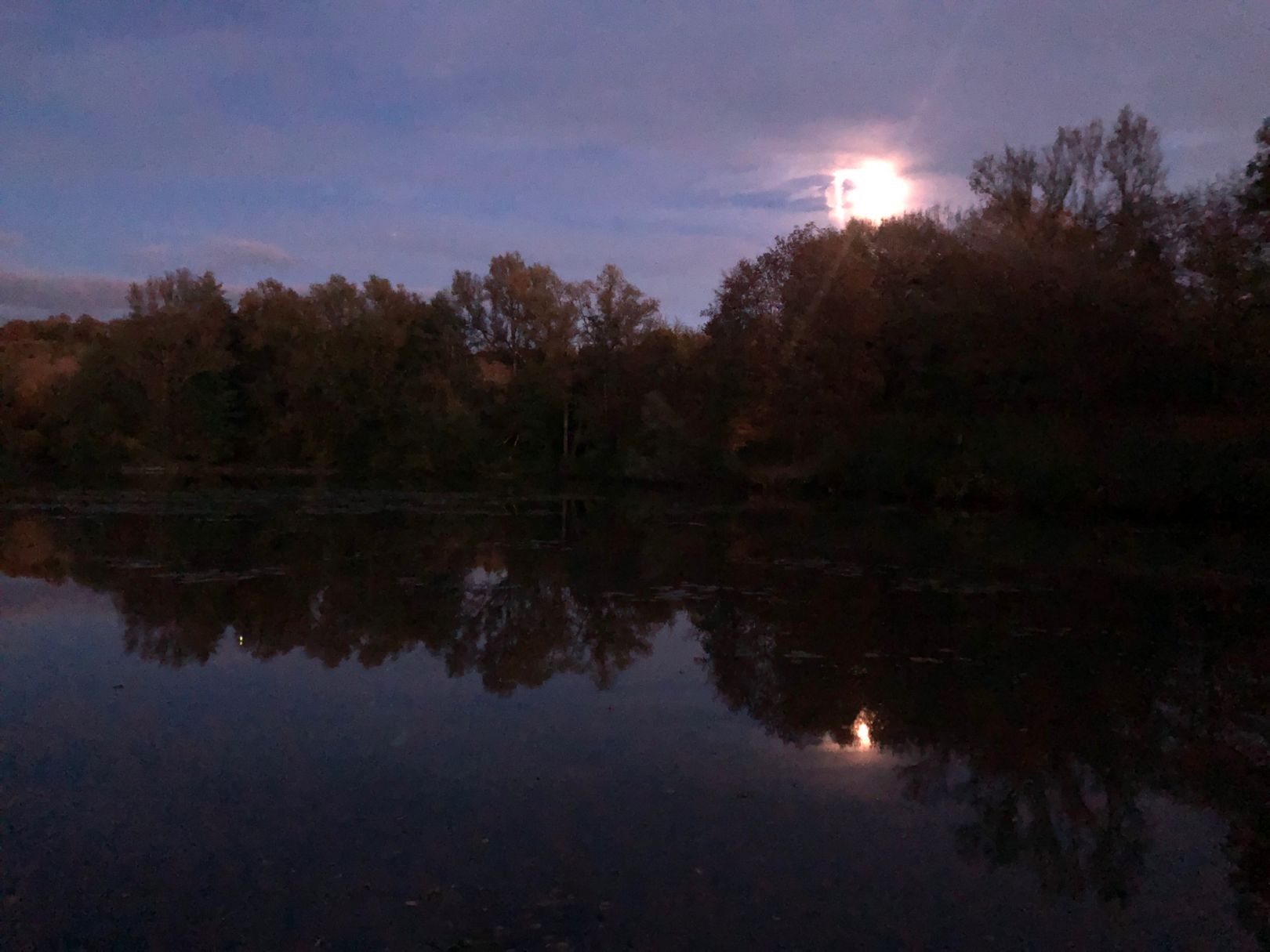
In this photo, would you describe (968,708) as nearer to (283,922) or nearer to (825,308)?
(283,922)

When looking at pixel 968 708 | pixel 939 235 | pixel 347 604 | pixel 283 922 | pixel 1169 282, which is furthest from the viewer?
pixel 939 235

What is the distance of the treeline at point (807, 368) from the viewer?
25.0 meters

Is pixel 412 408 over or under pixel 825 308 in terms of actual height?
under

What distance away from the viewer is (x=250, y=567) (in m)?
14.3

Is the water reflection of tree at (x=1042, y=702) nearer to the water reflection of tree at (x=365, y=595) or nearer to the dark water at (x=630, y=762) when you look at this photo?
the dark water at (x=630, y=762)

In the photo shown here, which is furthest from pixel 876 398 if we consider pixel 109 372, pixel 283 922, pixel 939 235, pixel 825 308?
pixel 109 372

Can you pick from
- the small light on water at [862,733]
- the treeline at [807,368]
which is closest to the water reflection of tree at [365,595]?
the small light on water at [862,733]

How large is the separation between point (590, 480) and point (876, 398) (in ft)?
58.9

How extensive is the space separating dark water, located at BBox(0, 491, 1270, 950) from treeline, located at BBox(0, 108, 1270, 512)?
44.3 feet

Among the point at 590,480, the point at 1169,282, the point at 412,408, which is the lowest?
the point at 590,480

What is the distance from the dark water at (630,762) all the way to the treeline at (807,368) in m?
13.5

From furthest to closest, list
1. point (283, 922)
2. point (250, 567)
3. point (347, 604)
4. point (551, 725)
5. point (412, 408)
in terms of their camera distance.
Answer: point (412, 408) < point (250, 567) < point (347, 604) < point (551, 725) < point (283, 922)

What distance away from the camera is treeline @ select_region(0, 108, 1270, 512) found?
2497cm

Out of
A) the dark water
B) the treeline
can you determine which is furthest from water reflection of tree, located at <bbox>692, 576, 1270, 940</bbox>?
the treeline
